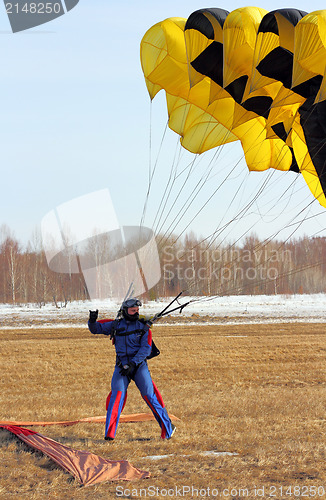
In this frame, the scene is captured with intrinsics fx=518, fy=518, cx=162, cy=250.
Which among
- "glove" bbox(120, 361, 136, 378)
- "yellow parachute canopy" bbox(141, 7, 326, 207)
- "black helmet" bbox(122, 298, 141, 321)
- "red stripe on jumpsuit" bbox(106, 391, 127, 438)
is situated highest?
"yellow parachute canopy" bbox(141, 7, 326, 207)

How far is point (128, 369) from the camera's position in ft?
17.8

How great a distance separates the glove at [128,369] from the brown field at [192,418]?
2.14ft

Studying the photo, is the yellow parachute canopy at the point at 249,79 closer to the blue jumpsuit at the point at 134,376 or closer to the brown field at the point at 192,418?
the blue jumpsuit at the point at 134,376

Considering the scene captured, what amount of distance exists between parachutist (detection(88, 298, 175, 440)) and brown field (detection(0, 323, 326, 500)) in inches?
10.0

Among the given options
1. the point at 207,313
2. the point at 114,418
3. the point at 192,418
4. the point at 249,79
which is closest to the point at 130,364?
the point at 114,418

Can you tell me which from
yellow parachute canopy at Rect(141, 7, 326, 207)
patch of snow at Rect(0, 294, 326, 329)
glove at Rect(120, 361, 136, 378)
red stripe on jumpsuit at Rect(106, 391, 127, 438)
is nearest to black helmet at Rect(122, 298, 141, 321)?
glove at Rect(120, 361, 136, 378)

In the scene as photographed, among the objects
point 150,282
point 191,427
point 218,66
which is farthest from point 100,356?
point 150,282

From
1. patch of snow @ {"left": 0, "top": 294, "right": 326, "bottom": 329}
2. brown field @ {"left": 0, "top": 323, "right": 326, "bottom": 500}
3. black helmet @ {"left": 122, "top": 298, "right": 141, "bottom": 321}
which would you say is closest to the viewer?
brown field @ {"left": 0, "top": 323, "right": 326, "bottom": 500}

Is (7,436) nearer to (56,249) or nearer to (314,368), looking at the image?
(314,368)

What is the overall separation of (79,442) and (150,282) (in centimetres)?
2719

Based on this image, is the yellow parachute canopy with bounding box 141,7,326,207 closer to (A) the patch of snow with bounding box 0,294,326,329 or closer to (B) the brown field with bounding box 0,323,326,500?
(B) the brown field with bounding box 0,323,326,500

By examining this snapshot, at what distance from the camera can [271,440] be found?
525cm

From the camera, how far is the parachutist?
17.6 feet

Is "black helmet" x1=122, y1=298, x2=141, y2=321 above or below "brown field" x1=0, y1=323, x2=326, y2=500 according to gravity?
above
